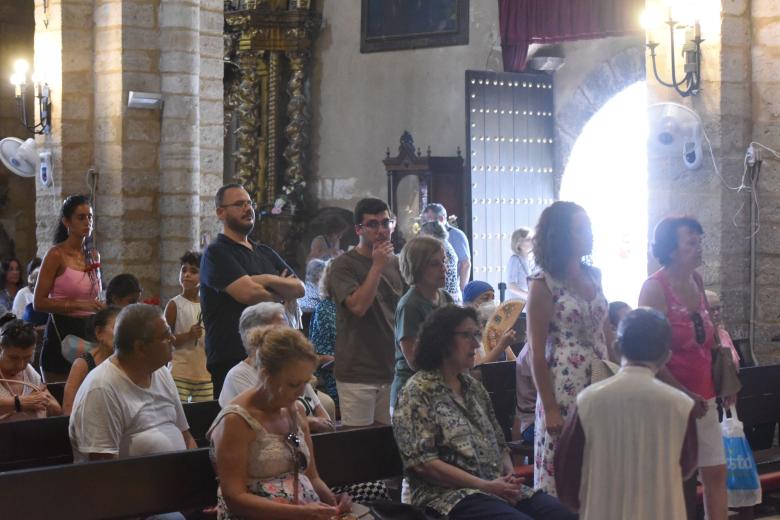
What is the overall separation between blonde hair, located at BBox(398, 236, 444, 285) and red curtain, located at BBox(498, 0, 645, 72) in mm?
8596

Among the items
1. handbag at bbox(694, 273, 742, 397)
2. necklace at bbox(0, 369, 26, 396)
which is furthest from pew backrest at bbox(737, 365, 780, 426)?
necklace at bbox(0, 369, 26, 396)

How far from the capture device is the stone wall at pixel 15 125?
16.6 meters

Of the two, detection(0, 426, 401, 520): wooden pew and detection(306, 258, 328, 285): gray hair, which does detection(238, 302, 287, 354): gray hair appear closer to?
detection(0, 426, 401, 520): wooden pew

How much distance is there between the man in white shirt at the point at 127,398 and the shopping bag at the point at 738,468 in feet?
8.06

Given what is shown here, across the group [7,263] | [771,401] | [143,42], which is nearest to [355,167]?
[7,263]

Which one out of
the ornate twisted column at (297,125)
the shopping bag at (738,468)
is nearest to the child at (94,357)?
the shopping bag at (738,468)

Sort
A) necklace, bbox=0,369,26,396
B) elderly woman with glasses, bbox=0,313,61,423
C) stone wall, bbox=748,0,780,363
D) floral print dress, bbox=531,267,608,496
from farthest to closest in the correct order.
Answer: stone wall, bbox=748,0,780,363 < necklace, bbox=0,369,26,396 < elderly woman with glasses, bbox=0,313,61,423 < floral print dress, bbox=531,267,608,496

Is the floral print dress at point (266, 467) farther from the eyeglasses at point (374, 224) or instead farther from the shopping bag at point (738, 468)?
the shopping bag at point (738, 468)

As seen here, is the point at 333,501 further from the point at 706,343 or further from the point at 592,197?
the point at 592,197

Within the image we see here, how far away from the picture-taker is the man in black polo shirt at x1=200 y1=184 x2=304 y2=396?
5.89 metres

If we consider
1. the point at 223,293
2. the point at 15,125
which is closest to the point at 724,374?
the point at 223,293

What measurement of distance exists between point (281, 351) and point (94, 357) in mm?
1849

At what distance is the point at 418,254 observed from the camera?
5.66m

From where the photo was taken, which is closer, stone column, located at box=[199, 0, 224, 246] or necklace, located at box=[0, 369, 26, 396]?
necklace, located at box=[0, 369, 26, 396]
